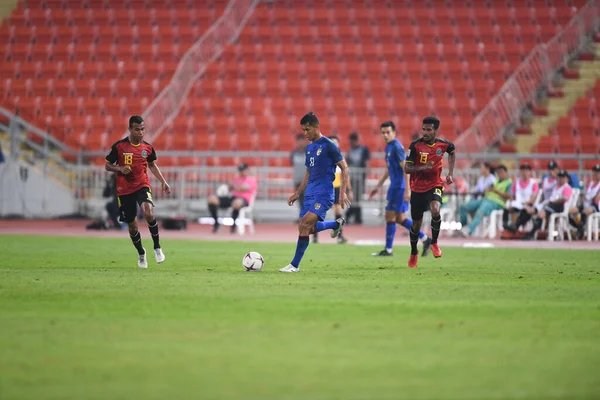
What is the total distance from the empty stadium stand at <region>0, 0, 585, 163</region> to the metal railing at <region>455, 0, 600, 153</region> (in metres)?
1.25

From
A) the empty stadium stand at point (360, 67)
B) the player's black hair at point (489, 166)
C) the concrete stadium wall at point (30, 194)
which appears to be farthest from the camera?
the empty stadium stand at point (360, 67)

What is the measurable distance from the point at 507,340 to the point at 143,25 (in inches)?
1215

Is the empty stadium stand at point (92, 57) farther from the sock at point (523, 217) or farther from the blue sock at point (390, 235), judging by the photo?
the blue sock at point (390, 235)

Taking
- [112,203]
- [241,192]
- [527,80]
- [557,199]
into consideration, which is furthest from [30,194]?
[527,80]

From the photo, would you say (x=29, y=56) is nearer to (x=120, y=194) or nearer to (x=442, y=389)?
(x=120, y=194)

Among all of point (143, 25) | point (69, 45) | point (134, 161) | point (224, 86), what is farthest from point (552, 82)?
point (134, 161)

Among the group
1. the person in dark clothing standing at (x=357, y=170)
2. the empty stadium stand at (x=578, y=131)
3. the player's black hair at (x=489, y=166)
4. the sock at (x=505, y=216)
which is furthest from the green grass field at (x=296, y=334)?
the empty stadium stand at (x=578, y=131)

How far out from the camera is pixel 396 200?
17609 millimetres

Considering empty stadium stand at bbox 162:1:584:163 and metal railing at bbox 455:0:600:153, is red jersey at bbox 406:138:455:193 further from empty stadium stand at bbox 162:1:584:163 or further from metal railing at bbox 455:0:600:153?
empty stadium stand at bbox 162:1:584:163

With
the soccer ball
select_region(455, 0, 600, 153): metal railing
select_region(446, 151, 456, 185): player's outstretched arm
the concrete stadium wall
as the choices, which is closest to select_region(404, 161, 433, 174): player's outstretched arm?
select_region(446, 151, 456, 185): player's outstretched arm

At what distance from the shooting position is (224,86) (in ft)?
112

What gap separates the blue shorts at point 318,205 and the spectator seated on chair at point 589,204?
39.7 ft

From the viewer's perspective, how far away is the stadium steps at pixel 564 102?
3134cm

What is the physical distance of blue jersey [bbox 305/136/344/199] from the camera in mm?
13289
